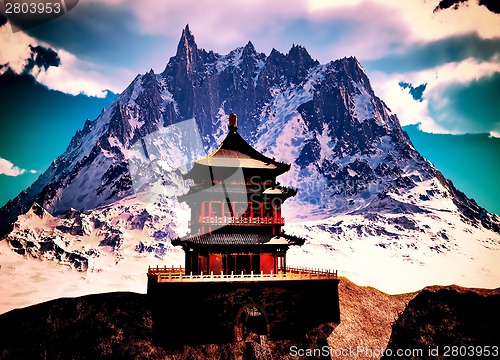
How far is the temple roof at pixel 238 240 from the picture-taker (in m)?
36.3

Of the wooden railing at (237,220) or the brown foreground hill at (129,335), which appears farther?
the wooden railing at (237,220)

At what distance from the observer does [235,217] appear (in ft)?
125

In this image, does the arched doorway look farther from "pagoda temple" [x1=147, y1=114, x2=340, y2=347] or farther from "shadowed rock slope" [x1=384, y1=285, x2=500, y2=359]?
"shadowed rock slope" [x1=384, y1=285, x2=500, y2=359]

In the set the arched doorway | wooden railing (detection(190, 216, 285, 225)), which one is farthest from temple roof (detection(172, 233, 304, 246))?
the arched doorway

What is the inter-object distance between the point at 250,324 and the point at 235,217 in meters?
10.2

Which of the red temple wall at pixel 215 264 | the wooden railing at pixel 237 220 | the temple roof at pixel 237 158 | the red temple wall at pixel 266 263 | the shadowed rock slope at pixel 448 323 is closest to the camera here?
the shadowed rock slope at pixel 448 323
